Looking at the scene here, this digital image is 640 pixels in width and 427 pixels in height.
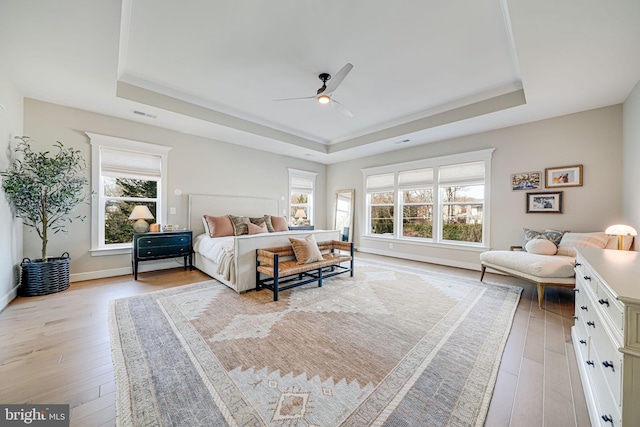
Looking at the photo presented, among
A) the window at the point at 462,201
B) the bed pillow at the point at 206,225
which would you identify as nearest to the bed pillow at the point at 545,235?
the window at the point at 462,201

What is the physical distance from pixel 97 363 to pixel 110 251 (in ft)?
9.77

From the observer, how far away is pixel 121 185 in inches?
170

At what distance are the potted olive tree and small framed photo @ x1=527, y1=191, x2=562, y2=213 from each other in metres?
7.33

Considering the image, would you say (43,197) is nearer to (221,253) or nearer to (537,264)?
(221,253)

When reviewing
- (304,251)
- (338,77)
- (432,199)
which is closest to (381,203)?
(432,199)

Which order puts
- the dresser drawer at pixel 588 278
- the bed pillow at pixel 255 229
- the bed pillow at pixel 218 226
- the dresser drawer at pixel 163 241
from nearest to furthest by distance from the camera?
the dresser drawer at pixel 588 278, the dresser drawer at pixel 163 241, the bed pillow at pixel 218 226, the bed pillow at pixel 255 229

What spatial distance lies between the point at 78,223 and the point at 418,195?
22.1ft

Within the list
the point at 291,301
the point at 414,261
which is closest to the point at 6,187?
the point at 291,301

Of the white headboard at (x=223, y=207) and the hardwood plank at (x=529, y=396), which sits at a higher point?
the white headboard at (x=223, y=207)

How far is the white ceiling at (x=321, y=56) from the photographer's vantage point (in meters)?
2.13

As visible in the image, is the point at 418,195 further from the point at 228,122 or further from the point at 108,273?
the point at 108,273

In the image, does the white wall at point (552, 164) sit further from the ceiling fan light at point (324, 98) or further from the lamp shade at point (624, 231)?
the ceiling fan light at point (324, 98)

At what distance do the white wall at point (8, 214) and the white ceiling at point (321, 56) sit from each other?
28 cm

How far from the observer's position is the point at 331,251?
451 cm
